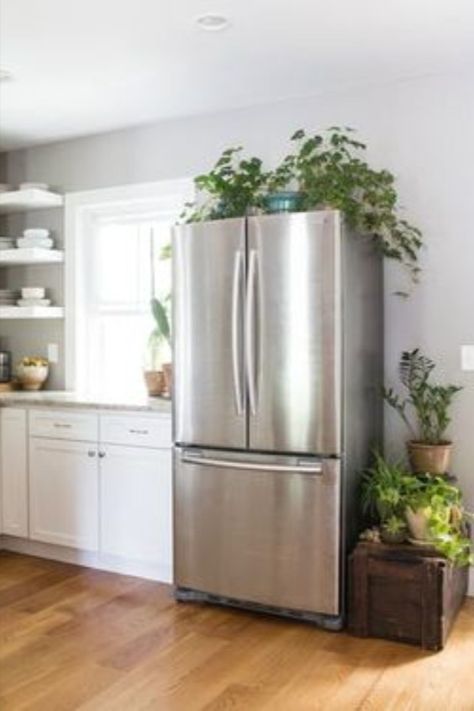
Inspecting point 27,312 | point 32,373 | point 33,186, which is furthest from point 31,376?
point 33,186

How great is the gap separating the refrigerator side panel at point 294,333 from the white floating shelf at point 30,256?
1808mm

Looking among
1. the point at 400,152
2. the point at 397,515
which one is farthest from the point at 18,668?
the point at 400,152

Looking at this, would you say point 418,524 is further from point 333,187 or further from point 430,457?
point 333,187

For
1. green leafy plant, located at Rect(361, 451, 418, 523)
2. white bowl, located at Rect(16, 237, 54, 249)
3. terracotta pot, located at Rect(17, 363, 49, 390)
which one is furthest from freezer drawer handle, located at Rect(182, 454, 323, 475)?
white bowl, located at Rect(16, 237, 54, 249)

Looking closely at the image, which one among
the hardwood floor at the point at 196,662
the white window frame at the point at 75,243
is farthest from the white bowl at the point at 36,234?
the hardwood floor at the point at 196,662

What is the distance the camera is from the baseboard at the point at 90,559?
350 centimetres

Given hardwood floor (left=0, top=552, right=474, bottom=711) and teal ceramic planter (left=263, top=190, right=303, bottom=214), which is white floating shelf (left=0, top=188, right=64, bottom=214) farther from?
hardwood floor (left=0, top=552, right=474, bottom=711)

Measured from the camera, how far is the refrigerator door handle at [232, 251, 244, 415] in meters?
2.97

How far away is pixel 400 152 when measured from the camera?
334 cm

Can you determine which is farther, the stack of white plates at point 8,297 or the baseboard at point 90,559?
the stack of white plates at point 8,297

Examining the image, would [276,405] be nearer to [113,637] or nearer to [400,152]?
[113,637]

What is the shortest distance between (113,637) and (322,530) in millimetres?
985

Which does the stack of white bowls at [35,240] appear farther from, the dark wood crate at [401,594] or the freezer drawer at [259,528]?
the dark wood crate at [401,594]

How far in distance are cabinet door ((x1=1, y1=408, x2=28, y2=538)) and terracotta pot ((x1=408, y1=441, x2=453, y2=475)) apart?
7.10ft
